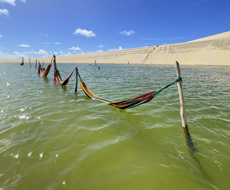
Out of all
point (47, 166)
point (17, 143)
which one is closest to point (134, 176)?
point (47, 166)

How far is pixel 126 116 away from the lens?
4531 millimetres

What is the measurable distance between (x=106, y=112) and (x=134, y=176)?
2.90 meters

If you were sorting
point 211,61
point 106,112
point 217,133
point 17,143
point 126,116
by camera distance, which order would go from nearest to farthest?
1. point 17,143
2. point 217,133
3. point 126,116
4. point 106,112
5. point 211,61

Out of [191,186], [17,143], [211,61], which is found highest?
[211,61]

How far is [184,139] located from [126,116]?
1965 mm

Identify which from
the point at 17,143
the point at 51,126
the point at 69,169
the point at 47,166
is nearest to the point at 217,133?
the point at 69,169

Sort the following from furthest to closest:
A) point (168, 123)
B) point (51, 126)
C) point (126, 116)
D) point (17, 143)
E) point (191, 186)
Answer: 1. point (126, 116)
2. point (168, 123)
3. point (51, 126)
4. point (17, 143)
5. point (191, 186)

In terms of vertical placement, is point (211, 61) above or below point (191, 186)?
above

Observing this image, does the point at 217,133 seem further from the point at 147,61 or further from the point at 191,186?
the point at 147,61

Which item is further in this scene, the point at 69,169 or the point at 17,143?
the point at 17,143

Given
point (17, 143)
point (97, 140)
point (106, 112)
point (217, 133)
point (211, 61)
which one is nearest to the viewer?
point (17, 143)

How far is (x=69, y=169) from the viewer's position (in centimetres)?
222

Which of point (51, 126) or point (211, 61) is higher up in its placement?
point (211, 61)

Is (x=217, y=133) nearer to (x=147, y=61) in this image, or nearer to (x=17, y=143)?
(x=17, y=143)
